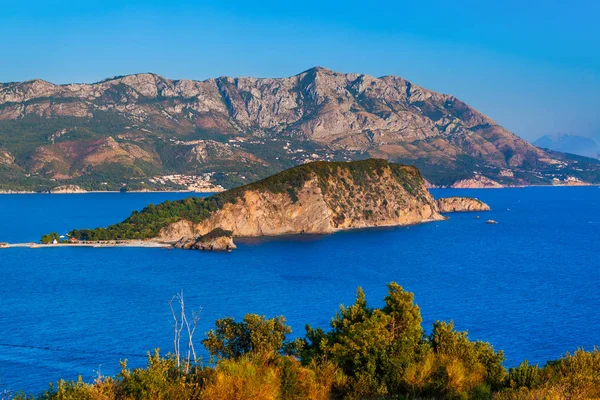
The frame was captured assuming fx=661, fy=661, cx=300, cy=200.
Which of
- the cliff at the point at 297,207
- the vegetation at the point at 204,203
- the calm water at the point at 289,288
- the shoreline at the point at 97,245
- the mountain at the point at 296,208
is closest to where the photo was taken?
the calm water at the point at 289,288

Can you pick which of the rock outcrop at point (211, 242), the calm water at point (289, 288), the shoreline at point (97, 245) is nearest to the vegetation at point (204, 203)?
the shoreline at point (97, 245)

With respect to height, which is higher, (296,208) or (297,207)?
(297,207)

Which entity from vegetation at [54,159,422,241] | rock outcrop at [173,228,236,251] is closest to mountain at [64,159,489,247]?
vegetation at [54,159,422,241]

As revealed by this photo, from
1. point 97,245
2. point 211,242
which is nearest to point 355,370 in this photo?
point 211,242

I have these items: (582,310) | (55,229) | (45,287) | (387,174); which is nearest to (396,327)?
(582,310)

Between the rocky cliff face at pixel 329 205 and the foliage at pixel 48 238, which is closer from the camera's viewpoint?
the foliage at pixel 48 238

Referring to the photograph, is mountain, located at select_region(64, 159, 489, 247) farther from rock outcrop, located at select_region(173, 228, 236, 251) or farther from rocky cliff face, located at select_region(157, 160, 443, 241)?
rock outcrop, located at select_region(173, 228, 236, 251)

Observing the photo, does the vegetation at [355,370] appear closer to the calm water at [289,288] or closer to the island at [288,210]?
the calm water at [289,288]

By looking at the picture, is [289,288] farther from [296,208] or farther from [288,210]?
[296,208]
